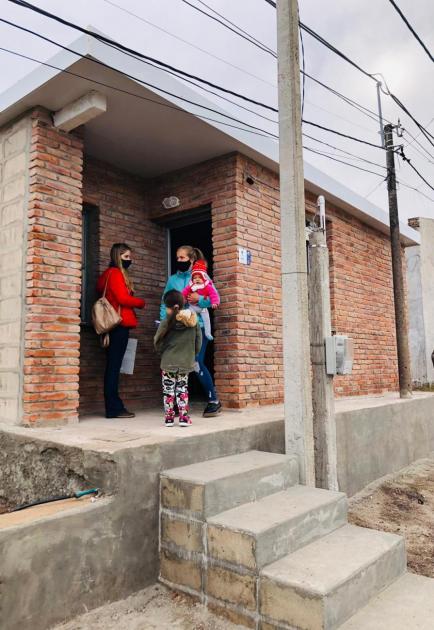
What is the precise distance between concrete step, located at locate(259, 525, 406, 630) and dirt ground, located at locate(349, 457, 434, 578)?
1214 mm

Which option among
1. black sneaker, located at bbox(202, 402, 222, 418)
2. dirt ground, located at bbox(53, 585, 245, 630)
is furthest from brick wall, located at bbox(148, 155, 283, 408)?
dirt ground, located at bbox(53, 585, 245, 630)

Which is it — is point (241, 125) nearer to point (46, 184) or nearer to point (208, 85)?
point (208, 85)

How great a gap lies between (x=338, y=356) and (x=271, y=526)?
1.85m

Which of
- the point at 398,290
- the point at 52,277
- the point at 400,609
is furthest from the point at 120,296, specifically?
the point at 398,290

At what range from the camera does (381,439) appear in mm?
6793

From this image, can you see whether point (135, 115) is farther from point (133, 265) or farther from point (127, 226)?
point (133, 265)

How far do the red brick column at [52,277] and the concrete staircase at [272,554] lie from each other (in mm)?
1677

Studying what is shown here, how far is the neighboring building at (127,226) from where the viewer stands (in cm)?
463

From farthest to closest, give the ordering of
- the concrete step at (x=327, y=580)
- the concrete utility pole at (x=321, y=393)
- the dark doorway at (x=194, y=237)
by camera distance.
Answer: the dark doorway at (x=194, y=237) < the concrete utility pole at (x=321, y=393) < the concrete step at (x=327, y=580)

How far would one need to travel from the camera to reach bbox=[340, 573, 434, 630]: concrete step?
8.50 ft

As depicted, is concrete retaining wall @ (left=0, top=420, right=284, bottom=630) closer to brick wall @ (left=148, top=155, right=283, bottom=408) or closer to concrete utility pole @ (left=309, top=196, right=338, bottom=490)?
concrete utility pole @ (left=309, top=196, right=338, bottom=490)

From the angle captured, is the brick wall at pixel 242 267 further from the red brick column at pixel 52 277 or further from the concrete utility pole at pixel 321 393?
the red brick column at pixel 52 277

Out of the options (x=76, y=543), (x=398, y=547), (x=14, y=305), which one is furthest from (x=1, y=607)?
(x=14, y=305)

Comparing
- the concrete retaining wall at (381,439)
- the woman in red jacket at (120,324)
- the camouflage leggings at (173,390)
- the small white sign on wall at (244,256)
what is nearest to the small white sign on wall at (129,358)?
the woman in red jacket at (120,324)
